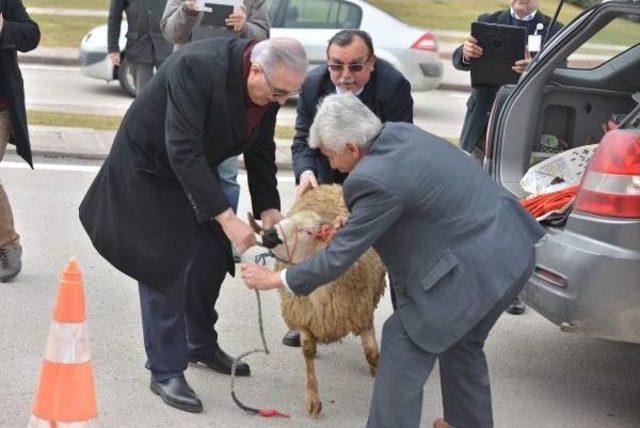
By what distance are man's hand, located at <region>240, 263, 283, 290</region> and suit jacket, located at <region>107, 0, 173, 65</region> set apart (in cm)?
506

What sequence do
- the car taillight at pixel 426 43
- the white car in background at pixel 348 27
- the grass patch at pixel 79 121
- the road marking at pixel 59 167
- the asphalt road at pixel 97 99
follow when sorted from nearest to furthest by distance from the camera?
the road marking at pixel 59 167 → the grass patch at pixel 79 121 → the asphalt road at pixel 97 99 → the white car in background at pixel 348 27 → the car taillight at pixel 426 43

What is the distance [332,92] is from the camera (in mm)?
6043

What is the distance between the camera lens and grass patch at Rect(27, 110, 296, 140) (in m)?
11.8

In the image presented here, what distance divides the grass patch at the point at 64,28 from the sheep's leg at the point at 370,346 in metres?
15.2

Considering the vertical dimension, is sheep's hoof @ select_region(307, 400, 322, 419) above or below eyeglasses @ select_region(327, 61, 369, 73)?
below

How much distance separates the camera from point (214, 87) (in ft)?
15.6

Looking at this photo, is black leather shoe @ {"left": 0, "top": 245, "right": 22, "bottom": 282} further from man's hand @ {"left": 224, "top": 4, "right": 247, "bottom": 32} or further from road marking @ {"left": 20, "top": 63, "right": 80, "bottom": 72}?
road marking @ {"left": 20, "top": 63, "right": 80, "bottom": 72}

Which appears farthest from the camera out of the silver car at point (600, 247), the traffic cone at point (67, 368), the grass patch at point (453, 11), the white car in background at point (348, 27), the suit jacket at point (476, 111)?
the grass patch at point (453, 11)

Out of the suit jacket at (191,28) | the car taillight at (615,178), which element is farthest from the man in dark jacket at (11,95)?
the car taillight at (615,178)

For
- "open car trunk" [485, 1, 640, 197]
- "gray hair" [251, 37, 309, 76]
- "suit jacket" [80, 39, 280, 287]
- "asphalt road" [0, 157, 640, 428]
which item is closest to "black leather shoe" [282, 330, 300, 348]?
"asphalt road" [0, 157, 640, 428]

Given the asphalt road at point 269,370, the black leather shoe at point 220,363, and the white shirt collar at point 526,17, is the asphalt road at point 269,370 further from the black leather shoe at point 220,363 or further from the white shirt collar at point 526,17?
the white shirt collar at point 526,17

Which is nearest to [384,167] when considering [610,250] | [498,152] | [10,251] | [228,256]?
[610,250]

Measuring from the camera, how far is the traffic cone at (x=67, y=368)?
4.31 meters

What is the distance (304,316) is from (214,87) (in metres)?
1.21
